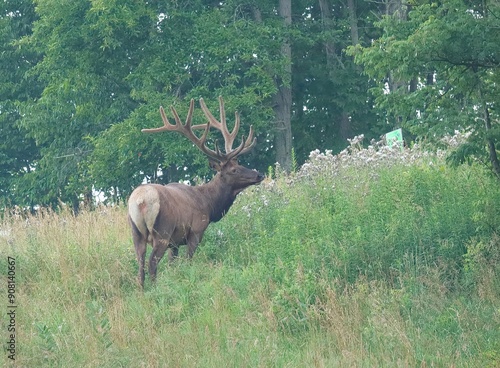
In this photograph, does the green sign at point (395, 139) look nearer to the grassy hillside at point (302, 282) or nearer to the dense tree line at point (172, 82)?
the grassy hillside at point (302, 282)

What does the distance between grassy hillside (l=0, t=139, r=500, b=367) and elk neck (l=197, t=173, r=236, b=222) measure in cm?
18

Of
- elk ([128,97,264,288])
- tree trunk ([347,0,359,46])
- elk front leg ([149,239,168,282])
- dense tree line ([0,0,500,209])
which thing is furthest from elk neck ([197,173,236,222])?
tree trunk ([347,0,359,46])

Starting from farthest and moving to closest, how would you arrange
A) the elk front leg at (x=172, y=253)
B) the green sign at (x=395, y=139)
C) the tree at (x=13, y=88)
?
the tree at (x=13, y=88) → the green sign at (x=395, y=139) → the elk front leg at (x=172, y=253)

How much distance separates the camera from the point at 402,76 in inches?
434

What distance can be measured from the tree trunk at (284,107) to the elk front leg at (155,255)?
12.9 meters

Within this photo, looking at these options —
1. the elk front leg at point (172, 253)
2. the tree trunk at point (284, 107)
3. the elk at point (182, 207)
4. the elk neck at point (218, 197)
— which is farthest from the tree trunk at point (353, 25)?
the elk front leg at point (172, 253)

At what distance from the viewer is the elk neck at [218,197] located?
14758 mm

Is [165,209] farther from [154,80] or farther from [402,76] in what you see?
[154,80]

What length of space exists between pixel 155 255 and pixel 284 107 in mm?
15225

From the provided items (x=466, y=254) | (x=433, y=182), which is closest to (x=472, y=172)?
(x=433, y=182)

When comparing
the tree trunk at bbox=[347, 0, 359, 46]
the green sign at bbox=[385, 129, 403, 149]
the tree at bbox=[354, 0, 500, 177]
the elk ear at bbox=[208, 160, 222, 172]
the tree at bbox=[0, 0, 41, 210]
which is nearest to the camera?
the tree at bbox=[354, 0, 500, 177]

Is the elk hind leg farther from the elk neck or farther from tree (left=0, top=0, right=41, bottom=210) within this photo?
tree (left=0, top=0, right=41, bottom=210)

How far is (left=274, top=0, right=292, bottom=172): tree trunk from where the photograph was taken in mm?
26703

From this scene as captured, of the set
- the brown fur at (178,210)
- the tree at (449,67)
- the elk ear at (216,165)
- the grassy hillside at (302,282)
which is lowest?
the grassy hillside at (302,282)
